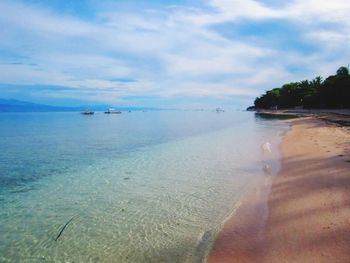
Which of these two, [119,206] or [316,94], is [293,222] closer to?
[119,206]

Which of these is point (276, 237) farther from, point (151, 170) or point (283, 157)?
point (283, 157)

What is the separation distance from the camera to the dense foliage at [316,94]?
79.6 metres

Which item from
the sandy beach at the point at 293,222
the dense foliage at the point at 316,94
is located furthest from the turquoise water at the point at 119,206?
the dense foliage at the point at 316,94

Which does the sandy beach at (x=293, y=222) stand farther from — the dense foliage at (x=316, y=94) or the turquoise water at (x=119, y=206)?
the dense foliage at (x=316, y=94)

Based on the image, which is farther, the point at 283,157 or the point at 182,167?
the point at 283,157

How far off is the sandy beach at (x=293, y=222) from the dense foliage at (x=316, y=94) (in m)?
74.5

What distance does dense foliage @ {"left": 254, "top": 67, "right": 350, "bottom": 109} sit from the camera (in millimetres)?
79625

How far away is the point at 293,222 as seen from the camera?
8.38m

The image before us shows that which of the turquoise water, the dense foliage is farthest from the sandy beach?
the dense foliage

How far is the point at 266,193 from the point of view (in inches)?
463

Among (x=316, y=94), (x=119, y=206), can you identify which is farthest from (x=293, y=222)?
(x=316, y=94)

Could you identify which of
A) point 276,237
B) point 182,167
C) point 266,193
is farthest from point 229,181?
point 276,237

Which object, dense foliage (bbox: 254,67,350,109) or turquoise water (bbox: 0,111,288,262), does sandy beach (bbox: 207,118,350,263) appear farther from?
dense foliage (bbox: 254,67,350,109)

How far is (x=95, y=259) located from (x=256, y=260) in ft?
12.1
